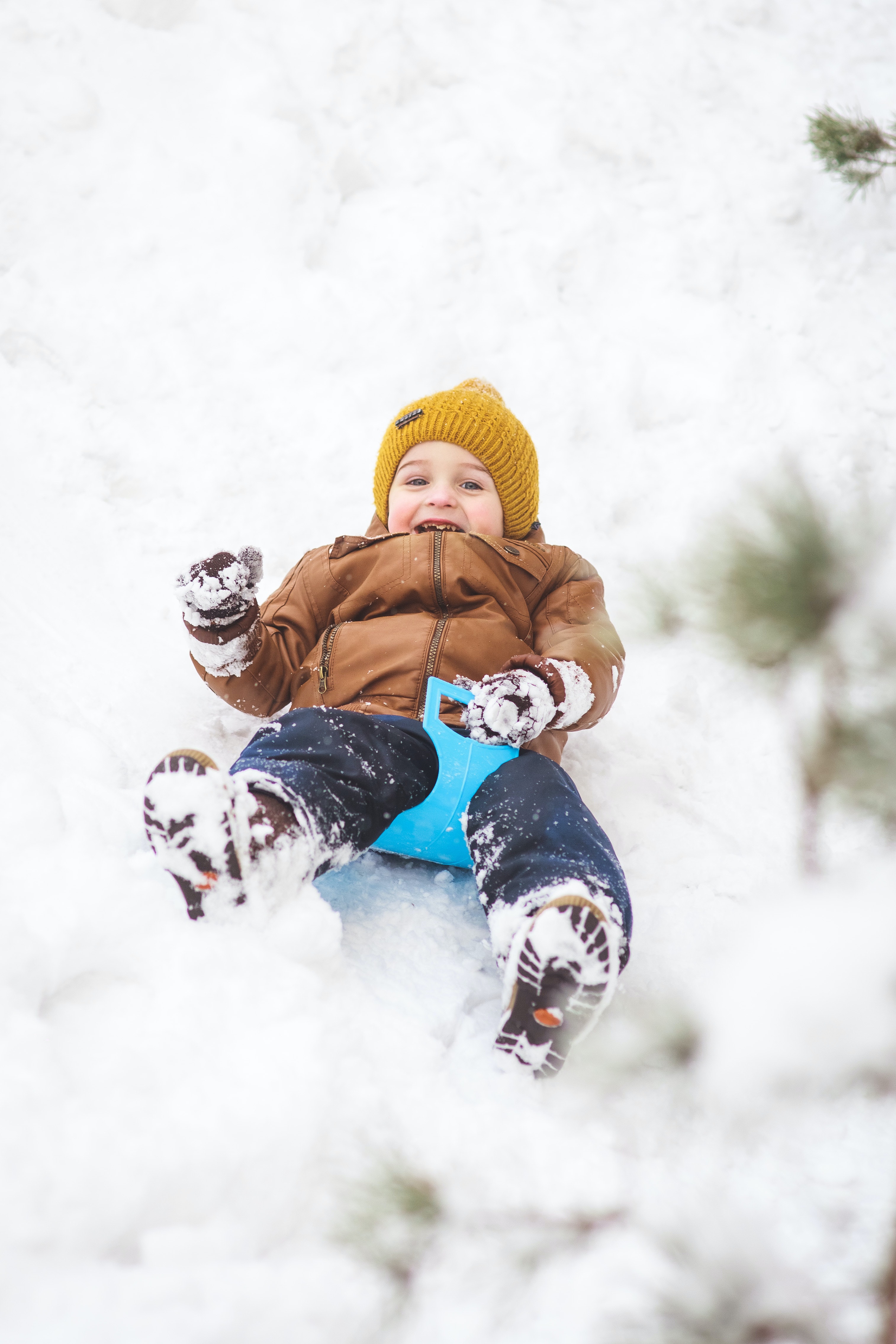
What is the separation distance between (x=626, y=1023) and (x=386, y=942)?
73 cm

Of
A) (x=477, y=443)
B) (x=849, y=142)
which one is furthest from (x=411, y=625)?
(x=849, y=142)

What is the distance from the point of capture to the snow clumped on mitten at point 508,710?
4.22 feet

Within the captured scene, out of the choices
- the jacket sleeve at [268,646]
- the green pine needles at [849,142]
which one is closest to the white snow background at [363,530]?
the jacket sleeve at [268,646]

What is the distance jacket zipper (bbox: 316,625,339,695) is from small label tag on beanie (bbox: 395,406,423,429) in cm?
63

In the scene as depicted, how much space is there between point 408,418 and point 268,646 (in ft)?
2.40

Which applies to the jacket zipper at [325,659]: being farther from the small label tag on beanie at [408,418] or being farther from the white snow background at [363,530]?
the small label tag on beanie at [408,418]

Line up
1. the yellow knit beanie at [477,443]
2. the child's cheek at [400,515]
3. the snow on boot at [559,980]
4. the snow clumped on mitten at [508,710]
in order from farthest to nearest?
1. the yellow knit beanie at [477,443]
2. the child's cheek at [400,515]
3. the snow clumped on mitten at [508,710]
4. the snow on boot at [559,980]

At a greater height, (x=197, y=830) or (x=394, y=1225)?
(x=197, y=830)

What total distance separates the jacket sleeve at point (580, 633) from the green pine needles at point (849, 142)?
1.48 meters

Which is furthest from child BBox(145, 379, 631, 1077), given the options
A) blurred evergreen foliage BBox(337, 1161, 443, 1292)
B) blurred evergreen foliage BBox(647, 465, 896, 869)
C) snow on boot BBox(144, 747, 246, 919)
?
blurred evergreen foliage BBox(337, 1161, 443, 1292)

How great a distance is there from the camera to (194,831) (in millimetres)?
977

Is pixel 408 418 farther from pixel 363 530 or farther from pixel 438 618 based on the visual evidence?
pixel 438 618

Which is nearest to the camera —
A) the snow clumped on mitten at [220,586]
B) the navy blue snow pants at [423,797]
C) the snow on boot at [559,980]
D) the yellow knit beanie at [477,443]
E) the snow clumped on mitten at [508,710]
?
the snow on boot at [559,980]

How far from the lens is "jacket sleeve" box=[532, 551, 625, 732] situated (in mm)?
1458
